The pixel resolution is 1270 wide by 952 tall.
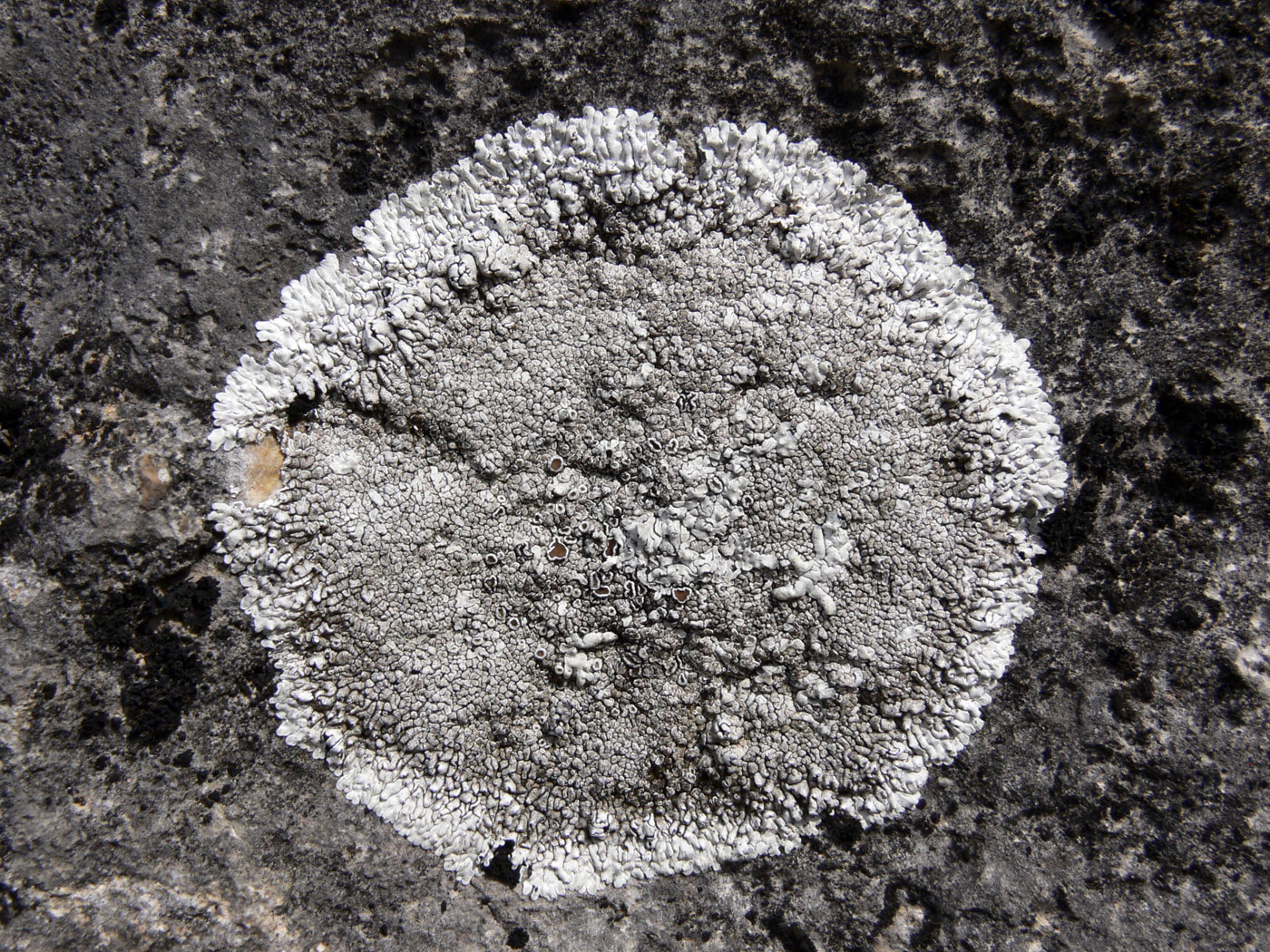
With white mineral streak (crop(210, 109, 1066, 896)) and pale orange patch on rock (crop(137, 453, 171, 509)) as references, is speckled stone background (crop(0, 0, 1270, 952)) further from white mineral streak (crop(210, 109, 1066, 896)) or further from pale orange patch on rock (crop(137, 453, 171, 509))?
white mineral streak (crop(210, 109, 1066, 896))

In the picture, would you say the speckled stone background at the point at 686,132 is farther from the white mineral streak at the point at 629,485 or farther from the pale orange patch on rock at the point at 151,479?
the white mineral streak at the point at 629,485

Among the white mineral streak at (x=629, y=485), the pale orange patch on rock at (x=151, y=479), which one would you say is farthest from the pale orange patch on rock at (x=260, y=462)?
the pale orange patch on rock at (x=151, y=479)

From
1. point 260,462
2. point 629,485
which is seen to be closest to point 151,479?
point 260,462

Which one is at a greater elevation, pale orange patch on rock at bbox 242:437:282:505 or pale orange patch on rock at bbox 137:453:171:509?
pale orange patch on rock at bbox 242:437:282:505

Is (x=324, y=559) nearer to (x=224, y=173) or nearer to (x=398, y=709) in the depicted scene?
(x=398, y=709)

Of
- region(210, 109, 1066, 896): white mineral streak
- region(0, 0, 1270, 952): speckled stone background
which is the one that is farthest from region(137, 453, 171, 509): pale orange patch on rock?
region(210, 109, 1066, 896): white mineral streak

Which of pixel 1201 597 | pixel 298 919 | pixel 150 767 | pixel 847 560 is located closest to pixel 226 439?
pixel 150 767
